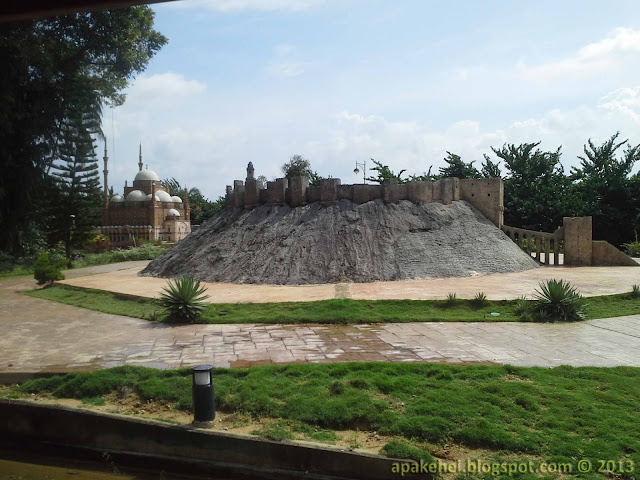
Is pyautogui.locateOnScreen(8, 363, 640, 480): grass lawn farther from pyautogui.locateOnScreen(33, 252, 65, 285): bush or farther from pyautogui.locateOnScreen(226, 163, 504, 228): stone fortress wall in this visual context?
pyautogui.locateOnScreen(226, 163, 504, 228): stone fortress wall

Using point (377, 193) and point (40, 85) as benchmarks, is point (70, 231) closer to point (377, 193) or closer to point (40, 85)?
point (377, 193)

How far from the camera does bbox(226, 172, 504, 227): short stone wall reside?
1567cm

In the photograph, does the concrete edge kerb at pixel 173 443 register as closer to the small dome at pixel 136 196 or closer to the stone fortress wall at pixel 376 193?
the stone fortress wall at pixel 376 193

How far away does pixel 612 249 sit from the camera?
53.3 feet

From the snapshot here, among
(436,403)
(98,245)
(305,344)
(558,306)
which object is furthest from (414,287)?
(98,245)

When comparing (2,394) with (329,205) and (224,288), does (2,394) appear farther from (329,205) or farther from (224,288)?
(329,205)

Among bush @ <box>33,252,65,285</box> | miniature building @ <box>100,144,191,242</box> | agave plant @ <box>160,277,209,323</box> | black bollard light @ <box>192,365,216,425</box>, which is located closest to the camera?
black bollard light @ <box>192,365,216,425</box>

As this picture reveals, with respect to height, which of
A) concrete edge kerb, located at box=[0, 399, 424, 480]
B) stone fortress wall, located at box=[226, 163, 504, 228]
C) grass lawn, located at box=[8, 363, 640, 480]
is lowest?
concrete edge kerb, located at box=[0, 399, 424, 480]

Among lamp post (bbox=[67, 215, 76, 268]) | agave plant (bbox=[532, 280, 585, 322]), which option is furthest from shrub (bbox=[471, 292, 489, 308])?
lamp post (bbox=[67, 215, 76, 268])

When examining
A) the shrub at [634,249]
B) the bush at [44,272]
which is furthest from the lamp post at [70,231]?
the shrub at [634,249]

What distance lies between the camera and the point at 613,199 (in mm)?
22609

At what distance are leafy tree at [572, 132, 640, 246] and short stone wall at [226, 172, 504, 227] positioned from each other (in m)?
7.82

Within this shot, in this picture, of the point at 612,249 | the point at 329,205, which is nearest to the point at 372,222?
the point at 329,205

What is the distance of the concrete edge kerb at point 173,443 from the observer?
3828 mm
